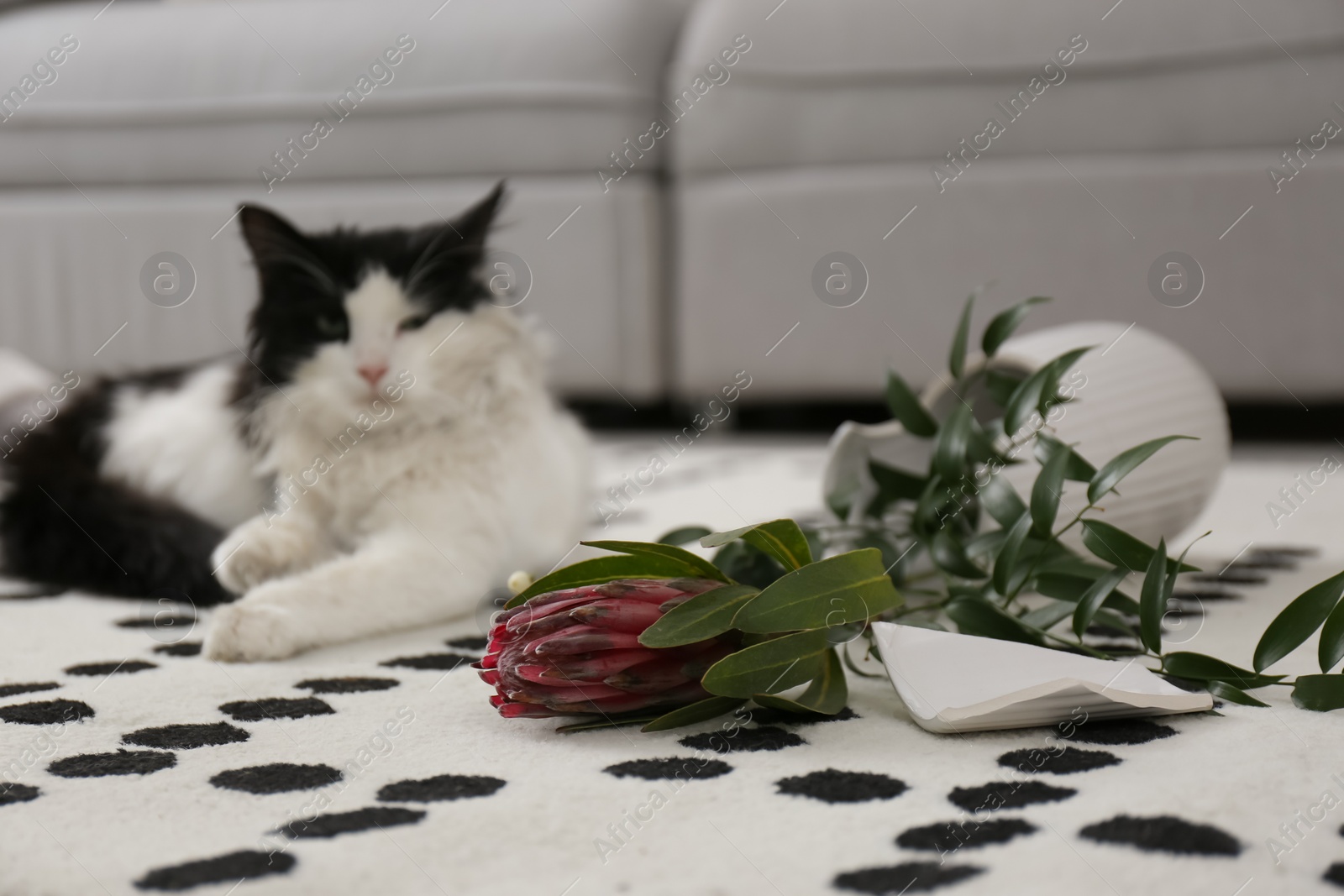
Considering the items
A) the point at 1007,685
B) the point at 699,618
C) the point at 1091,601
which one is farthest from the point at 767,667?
the point at 1091,601

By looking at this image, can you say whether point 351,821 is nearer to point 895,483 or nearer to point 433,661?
point 433,661

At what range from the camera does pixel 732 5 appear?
2.29 meters

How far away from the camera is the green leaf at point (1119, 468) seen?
0.82 metres

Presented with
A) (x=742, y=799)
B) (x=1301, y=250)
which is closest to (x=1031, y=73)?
(x=1301, y=250)

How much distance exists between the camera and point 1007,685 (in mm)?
721

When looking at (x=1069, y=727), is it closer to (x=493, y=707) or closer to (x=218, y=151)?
(x=493, y=707)

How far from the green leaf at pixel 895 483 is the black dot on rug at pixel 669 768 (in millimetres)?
554

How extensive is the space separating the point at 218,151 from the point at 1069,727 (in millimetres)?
2278

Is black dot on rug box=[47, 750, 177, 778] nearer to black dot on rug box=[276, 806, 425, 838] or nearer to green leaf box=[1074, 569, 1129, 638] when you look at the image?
black dot on rug box=[276, 806, 425, 838]

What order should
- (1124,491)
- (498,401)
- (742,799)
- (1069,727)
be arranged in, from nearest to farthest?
(742,799) → (1069,727) → (1124,491) → (498,401)

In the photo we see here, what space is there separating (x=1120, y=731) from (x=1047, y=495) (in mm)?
205

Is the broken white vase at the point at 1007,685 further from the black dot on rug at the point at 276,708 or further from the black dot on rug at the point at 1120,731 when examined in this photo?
the black dot on rug at the point at 276,708

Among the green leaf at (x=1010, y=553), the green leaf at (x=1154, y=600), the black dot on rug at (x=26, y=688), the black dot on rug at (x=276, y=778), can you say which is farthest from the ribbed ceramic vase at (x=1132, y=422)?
the black dot on rug at (x=26, y=688)

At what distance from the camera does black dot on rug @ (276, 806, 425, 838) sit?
0.60 m
